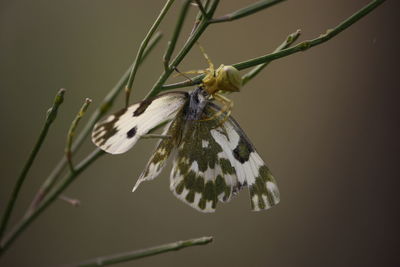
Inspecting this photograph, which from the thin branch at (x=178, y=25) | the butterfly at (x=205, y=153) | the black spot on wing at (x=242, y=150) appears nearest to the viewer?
the thin branch at (x=178, y=25)

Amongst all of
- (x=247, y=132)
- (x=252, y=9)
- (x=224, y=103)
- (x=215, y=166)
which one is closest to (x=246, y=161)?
(x=215, y=166)

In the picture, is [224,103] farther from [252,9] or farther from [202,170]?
[252,9]

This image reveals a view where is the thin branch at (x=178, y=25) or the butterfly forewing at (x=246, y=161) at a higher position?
the thin branch at (x=178, y=25)

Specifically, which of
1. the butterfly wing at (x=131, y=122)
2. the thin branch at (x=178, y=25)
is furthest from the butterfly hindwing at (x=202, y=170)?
the thin branch at (x=178, y=25)

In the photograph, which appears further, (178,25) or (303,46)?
(303,46)

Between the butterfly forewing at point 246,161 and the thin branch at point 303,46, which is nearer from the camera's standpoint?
the thin branch at point 303,46

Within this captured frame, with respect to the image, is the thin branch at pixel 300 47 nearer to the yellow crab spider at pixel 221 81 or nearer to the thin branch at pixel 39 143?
the yellow crab spider at pixel 221 81
